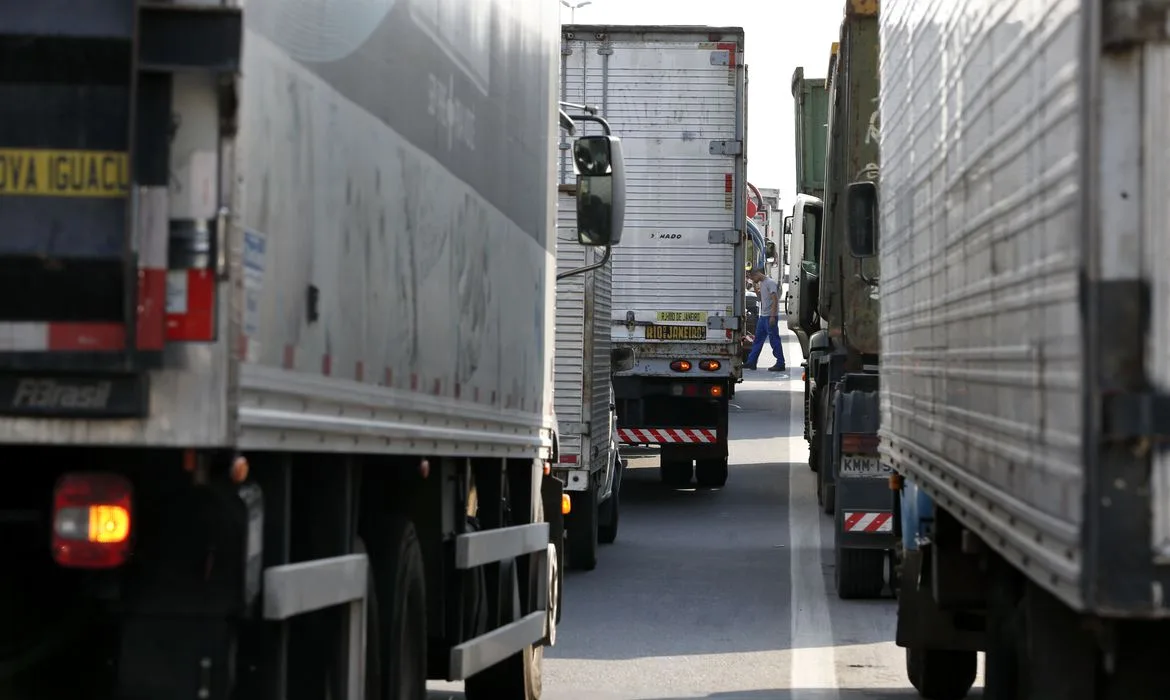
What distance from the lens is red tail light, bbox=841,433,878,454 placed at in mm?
14102

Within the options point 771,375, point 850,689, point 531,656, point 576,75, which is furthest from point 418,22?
point 771,375

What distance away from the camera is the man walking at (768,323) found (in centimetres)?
4212

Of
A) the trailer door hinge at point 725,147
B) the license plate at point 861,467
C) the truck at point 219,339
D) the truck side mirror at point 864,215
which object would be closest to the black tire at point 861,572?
the license plate at point 861,467

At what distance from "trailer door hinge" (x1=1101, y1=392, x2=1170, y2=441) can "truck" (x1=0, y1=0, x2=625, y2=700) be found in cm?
195

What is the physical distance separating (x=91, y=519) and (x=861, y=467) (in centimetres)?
975

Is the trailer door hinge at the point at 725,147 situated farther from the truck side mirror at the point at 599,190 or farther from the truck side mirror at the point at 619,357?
the truck side mirror at the point at 599,190

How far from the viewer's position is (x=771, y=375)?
4419 centimetres

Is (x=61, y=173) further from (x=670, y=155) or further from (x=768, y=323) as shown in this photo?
(x=768, y=323)

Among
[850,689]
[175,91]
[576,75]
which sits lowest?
[850,689]

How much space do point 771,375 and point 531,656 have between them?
34965 mm

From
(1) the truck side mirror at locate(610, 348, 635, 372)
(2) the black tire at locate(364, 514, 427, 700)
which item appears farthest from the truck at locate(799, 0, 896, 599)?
(2) the black tire at locate(364, 514, 427, 700)

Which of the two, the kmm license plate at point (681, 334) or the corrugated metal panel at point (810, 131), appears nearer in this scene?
the kmm license plate at point (681, 334)

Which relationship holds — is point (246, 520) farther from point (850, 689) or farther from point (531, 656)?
point (850, 689)

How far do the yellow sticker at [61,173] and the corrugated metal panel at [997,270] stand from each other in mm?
2141
